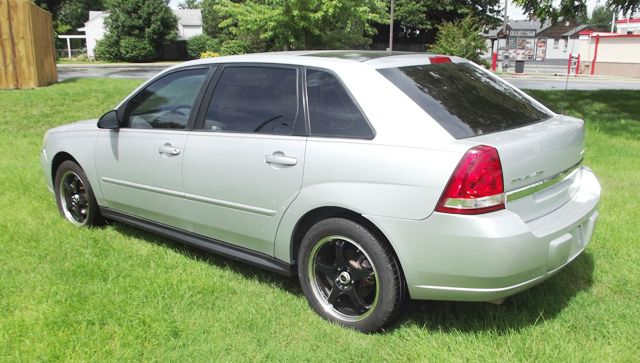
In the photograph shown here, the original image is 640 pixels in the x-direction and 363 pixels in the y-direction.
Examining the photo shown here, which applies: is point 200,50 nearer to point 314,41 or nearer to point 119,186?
point 314,41

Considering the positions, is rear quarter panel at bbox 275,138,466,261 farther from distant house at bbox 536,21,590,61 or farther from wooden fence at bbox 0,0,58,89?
distant house at bbox 536,21,590,61

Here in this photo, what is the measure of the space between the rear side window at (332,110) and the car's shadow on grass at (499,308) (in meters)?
1.04

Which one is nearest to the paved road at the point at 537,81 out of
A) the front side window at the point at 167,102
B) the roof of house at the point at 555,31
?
the front side window at the point at 167,102

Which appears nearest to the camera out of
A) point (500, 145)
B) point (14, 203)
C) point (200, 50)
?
point (500, 145)

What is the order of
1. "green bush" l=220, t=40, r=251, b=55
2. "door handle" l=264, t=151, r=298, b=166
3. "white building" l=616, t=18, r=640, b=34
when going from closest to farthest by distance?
"door handle" l=264, t=151, r=298, b=166
"green bush" l=220, t=40, r=251, b=55
"white building" l=616, t=18, r=640, b=34

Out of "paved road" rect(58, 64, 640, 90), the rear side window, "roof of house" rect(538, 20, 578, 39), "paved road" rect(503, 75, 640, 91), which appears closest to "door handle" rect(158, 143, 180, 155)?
the rear side window

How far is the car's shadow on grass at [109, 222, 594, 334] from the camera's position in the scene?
11.1 feet

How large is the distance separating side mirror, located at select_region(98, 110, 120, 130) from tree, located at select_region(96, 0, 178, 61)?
4067cm

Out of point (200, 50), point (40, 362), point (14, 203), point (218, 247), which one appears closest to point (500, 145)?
point (218, 247)

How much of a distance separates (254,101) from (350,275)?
134 centimetres

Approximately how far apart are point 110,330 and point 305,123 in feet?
5.49

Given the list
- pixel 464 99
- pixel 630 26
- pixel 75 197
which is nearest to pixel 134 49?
pixel 630 26

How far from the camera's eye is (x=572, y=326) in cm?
334

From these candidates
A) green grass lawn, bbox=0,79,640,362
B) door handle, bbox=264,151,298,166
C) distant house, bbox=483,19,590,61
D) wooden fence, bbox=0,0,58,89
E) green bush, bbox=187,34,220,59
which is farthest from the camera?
distant house, bbox=483,19,590,61
